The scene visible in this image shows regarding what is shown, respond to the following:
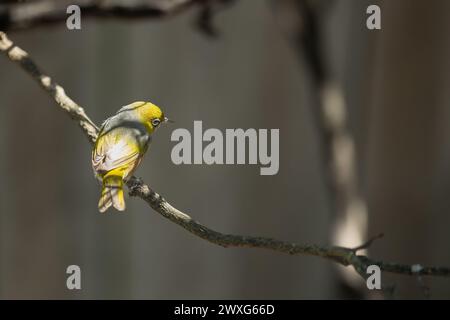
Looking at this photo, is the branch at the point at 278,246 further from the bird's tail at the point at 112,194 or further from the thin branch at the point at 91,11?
the thin branch at the point at 91,11

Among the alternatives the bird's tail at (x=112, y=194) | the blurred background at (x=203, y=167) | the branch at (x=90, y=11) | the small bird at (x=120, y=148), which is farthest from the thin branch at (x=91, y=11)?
the blurred background at (x=203, y=167)

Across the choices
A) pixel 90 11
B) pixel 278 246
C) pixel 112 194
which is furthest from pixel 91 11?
pixel 278 246

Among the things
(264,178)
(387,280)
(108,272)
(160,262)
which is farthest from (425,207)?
(108,272)

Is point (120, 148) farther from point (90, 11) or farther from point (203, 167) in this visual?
point (203, 167)

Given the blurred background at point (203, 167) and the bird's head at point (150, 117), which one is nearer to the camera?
the bird's head at point (150, 117)

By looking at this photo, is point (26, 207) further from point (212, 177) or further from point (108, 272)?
point (212, 177)
